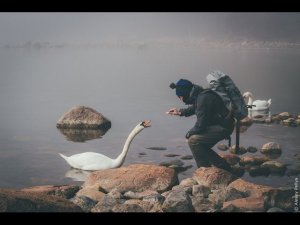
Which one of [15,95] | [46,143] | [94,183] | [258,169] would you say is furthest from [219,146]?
[15,95]

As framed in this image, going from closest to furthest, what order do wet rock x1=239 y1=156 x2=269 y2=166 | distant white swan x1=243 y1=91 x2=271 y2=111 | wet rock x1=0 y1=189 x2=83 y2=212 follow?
wet rock x1=0 y1=189 x2=83 y2=212, wet rock x1=239 y1=156 x2=269 y2=166, distant white swan x1=243 y1=91 x2=271 y2=111

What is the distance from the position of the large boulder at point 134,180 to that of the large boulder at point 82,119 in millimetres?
845

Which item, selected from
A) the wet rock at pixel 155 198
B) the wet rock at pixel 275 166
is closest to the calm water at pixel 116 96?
the wet rock at pixel 275 166

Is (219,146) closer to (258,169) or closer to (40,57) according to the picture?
(258,169)

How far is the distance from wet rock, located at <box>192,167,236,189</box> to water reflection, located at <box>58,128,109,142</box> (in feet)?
4.99

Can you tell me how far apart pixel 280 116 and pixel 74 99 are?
303cm

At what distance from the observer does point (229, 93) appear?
8.96 m

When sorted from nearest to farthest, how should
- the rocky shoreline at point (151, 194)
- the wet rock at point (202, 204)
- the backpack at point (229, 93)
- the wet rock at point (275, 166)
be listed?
the rocky shoreline at point (151, 194), the wet rock at point (202, 204), the backpack at point (229, 93), the wet rock at point (275, 166)

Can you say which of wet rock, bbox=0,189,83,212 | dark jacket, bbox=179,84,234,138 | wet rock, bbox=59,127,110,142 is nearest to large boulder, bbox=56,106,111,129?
wet rock, bbox=59,127,110,142

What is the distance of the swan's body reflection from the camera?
8977mm

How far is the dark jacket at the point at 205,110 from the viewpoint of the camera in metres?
8.93

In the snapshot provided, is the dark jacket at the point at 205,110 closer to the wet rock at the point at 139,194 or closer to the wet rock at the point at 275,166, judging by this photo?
the wet rock at the point at 275,166

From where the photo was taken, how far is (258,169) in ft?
30.0

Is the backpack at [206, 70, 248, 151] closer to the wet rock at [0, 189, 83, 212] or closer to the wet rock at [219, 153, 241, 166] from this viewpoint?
the wet rock at [219, 153, 241, 166]
